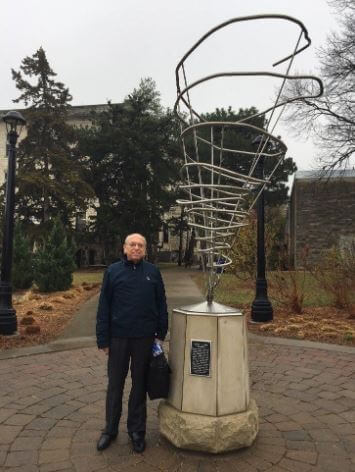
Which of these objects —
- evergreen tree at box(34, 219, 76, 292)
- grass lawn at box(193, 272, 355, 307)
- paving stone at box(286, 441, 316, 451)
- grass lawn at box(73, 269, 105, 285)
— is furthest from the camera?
grass lawn at box(73, 269, 105, 285)

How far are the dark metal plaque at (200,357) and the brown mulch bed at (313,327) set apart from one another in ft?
16.6

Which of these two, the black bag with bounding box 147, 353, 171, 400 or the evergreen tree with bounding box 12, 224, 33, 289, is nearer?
the black bag with bounding box 147, 353, 171, 400

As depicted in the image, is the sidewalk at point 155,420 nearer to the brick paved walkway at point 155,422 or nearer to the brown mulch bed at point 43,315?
the brick paved walkway at point 155,422

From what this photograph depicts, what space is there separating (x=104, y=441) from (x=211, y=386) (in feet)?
3.36

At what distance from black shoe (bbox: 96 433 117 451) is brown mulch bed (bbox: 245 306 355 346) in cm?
530

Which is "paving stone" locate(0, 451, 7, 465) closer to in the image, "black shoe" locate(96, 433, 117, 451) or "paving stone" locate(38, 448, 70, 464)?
"paving stone" locate(38, 448, 70, 464)

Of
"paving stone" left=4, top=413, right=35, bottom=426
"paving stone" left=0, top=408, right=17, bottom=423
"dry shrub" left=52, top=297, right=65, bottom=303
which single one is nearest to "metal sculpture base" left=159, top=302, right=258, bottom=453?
"paving stone" left=4, top=413, right=35, bottom=426

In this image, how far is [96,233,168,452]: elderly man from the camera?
354 cm

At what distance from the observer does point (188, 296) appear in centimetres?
1381

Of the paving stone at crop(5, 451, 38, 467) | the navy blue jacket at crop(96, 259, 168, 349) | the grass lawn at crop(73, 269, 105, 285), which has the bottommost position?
the paving stone at crop(5, 451, 38, 467)

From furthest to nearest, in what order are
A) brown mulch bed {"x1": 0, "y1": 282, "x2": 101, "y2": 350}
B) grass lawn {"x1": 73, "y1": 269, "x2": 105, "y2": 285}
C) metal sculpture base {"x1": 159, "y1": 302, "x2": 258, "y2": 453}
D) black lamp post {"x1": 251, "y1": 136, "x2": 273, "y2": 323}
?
1. grass lawn {"x1": 73, "y1": 269, "x2": 105, "y2": 285}
2. black lamp post {"x1": 251, "y1": 136, "x2": 273, "y2": 323}
3. brown mulch bed {"x1": 0, "y1": 282, "x2": 101, "y2": 350}
4. metal sculpture base {"x1": 159, "y1": 302, "x2": 258, "y2": 453}

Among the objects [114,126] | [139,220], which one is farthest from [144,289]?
[114,126]

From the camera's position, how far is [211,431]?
3.38 m

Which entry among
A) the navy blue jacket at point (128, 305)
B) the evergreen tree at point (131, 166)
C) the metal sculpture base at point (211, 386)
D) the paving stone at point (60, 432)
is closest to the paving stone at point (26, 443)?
the paving stone at point (60, 432)
